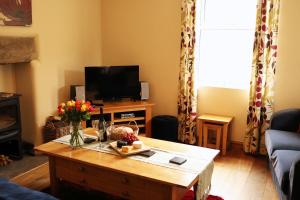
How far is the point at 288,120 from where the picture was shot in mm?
3461

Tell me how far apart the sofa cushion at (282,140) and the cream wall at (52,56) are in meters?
2.83

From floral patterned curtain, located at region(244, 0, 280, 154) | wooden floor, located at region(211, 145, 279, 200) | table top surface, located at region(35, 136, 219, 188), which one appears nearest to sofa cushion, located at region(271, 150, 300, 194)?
wooden floor, located at region(211, 145, 279, 200)

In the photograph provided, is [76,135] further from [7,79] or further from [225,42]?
[225,42]

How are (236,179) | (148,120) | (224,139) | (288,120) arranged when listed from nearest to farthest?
(236,179), (288,120), (224,139), (148,120)

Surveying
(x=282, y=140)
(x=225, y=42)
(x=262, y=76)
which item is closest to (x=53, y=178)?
(x=282, y=140)

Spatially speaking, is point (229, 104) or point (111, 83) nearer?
point (229, 104)

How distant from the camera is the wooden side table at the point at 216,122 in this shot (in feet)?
13.0

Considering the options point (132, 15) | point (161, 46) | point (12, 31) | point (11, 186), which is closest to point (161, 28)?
point (161, 46)

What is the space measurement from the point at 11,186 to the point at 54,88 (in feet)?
7.88

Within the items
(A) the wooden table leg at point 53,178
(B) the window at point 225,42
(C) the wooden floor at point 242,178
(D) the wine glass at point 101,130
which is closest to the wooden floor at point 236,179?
(C) the wooden floor at point 242,178

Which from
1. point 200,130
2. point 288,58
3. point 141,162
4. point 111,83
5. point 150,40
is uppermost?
point 150,40

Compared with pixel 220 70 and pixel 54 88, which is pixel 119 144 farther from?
pixel 220 70

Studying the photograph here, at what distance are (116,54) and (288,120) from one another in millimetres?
2801

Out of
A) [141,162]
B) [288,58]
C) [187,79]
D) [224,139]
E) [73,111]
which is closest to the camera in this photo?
[141,162]
